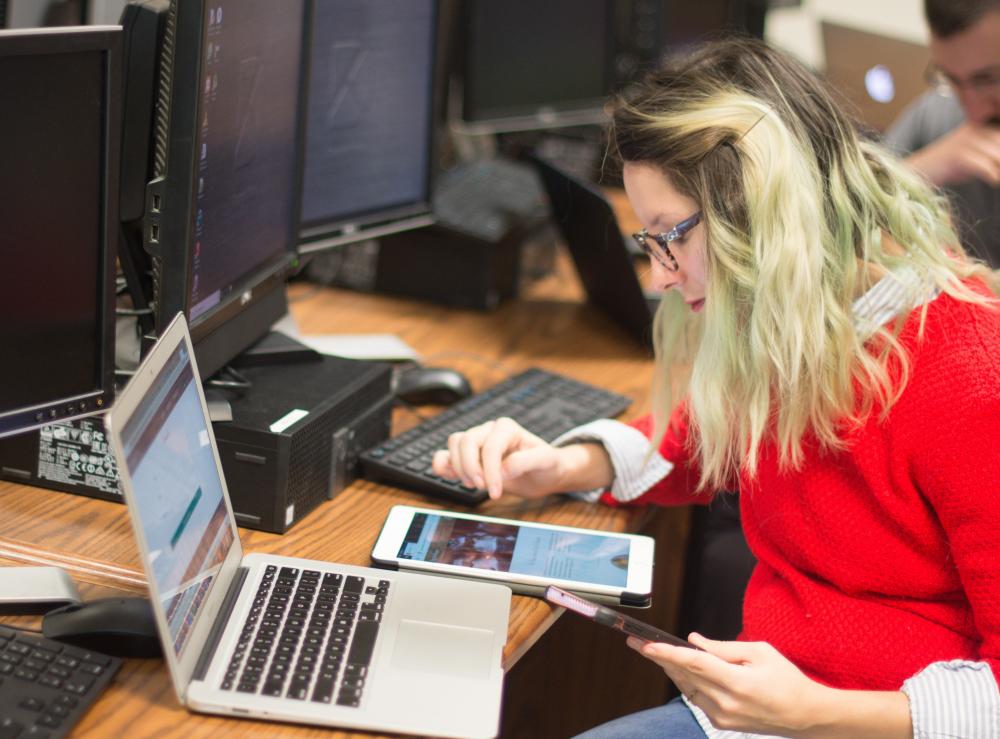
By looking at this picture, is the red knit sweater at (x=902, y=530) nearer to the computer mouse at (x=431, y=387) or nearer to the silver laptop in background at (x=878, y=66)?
the computer mouse at (x=431, y=387)

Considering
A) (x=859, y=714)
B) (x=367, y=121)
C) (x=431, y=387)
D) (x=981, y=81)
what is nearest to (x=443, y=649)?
(x=859, y=714)

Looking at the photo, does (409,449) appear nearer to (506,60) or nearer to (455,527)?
(455,527)

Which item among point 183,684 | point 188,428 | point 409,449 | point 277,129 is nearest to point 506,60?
point 277,129

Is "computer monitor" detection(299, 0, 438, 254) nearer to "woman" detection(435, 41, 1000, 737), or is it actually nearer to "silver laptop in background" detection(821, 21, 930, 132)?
"woman" detection(435, 41, 1000, 737)

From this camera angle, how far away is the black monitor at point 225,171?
1.04m

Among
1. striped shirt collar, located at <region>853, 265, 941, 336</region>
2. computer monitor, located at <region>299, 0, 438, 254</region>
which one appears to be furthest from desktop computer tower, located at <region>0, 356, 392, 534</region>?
striped shirt collar, located at <region>853, 265, 941, 336</region>

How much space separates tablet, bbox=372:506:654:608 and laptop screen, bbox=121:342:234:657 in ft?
0.65

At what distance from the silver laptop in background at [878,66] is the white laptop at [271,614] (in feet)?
6.44

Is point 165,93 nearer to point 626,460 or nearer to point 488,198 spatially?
point 626,460

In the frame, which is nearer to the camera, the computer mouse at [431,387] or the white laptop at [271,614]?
the white laptop at [271,614]

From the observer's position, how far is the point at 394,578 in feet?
3.45

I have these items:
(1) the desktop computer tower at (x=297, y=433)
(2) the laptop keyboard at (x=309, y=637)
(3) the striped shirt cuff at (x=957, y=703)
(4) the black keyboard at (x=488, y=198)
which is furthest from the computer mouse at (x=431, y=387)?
(3) the striped shirt cuff at (x=957, y=703)

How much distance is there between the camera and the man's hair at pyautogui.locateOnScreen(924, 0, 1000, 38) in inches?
66.4

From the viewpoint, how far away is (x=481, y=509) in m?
1.28
